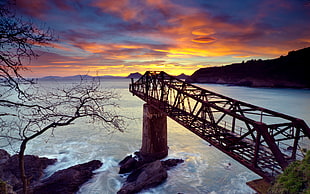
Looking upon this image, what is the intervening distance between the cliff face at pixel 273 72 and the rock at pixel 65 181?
10701 cm

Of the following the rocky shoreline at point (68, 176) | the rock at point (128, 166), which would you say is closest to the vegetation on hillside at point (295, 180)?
the rocky shoreline at point (68, 176)

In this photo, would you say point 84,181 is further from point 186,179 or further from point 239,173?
point 239,173

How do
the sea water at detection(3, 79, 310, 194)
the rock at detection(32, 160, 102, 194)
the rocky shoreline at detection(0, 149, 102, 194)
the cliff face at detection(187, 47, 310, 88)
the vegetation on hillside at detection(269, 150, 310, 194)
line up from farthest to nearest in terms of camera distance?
the cliff face at detection(187, 47, 310, 88)
the sea water at detection(3, 79, 310, 194)
the rocky shoreline at detection(0, 149, 102, 194)
the rock at detection(32, 160, 102, 194)
the vegetation on hillside at detection(269, 150, 310, 194)

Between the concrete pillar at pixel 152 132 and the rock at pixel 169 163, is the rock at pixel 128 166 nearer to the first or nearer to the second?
the concrete pillar at pixel 152 132

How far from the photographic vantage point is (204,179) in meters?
16.3

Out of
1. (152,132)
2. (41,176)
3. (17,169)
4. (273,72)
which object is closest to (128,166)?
(152,132)

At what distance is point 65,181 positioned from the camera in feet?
44.3

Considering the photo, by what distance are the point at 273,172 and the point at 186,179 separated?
31.8ft

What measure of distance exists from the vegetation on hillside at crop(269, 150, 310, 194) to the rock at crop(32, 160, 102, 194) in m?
13.4

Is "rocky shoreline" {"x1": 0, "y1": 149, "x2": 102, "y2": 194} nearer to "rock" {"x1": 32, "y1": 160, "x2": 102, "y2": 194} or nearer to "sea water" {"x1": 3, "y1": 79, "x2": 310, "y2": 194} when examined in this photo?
"rock" {"x1": 32, "y1": 160, "x2": 102, "y2": 194}

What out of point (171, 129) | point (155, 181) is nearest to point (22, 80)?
point (155, 181)

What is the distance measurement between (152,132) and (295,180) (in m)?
12.5

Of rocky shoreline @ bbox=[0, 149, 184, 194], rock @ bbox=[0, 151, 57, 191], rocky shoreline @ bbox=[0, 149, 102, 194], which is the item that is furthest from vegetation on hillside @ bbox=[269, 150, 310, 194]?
rock @ bbox=[0, 151, 57, 191]

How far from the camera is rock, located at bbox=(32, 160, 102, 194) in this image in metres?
12.5
